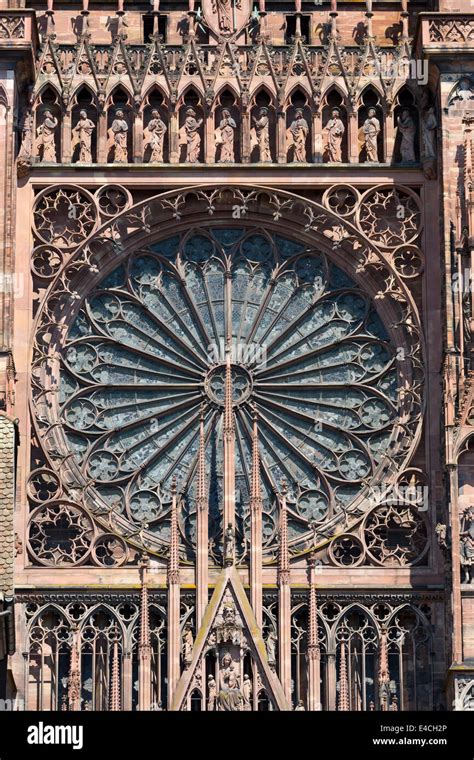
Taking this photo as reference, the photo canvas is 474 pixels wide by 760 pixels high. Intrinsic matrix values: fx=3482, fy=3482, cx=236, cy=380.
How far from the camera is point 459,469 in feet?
159

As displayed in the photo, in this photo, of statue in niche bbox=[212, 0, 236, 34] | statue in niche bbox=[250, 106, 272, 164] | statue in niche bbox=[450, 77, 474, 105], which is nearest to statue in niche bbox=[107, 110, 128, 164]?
statue in niche bbox=[250, 106, 272, 164]

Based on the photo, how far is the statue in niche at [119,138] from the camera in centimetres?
5119

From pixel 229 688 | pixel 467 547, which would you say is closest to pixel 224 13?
pixel 467 547

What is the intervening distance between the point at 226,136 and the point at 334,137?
5.23 ft

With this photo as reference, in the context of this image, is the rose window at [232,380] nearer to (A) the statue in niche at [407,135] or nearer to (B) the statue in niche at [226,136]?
(B) the statue in niche at [226,136]

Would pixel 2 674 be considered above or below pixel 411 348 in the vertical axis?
below

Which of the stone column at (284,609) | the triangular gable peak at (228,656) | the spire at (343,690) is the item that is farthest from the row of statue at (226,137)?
the spire at (343,690)

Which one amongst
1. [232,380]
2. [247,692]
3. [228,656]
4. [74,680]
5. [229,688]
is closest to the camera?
[229,688]

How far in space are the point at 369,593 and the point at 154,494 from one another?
3522 millimetres

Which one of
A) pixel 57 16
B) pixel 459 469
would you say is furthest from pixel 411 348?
pixel 57 16

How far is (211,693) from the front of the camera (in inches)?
1860

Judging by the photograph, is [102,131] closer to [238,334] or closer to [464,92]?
[238,334]

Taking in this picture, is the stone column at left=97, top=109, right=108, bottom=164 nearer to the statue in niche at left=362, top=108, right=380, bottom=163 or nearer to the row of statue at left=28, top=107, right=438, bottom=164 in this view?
the row of statue at left=28, top=107, right=438, bottom=164

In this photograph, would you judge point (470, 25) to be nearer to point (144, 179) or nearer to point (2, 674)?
point (144, 179)
